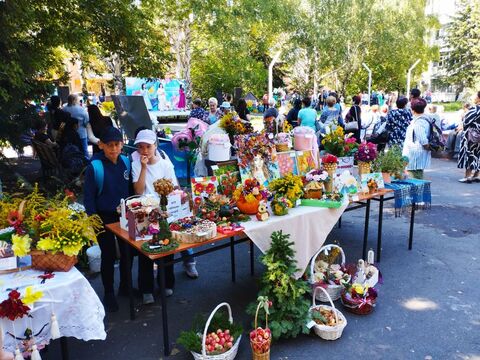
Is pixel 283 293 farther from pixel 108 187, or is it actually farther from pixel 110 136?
pixel 110 136

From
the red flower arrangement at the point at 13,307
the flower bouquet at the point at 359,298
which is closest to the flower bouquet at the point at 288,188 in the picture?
the flower bouquet at the point at 359,298

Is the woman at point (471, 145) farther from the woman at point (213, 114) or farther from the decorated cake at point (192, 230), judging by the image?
the decorated cake at point (192, 230)

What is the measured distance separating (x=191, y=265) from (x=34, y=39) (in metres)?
4.34

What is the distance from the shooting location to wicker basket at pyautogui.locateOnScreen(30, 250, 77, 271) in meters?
2.40

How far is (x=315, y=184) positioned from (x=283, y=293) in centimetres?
123

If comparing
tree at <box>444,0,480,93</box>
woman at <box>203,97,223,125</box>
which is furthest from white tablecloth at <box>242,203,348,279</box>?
tree at <box>444,0,480,93</box>

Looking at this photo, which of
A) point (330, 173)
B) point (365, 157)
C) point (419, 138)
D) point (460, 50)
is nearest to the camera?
point (330, 173)

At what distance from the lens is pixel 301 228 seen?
3514mm

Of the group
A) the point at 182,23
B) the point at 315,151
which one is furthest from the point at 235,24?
the point at 315,151

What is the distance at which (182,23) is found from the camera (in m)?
15.7

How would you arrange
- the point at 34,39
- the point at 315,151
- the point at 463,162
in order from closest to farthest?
the point at 315,151 < the point at 34,39 < the point at 463,162

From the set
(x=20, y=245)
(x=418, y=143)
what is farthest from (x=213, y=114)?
(x=20, y=245)

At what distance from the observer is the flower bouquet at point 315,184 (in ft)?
12.7

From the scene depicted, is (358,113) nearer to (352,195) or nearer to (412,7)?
(352,195)
